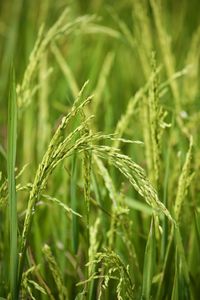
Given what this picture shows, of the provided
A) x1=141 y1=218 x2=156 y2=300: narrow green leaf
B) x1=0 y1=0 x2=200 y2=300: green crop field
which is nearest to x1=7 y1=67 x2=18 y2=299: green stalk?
x1=0 y1=0 x2=200 y2=300: green crop field

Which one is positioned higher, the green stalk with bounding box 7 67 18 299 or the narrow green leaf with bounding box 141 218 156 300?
the green stalk with bounding box 7 67 18 299

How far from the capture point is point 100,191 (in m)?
1.13

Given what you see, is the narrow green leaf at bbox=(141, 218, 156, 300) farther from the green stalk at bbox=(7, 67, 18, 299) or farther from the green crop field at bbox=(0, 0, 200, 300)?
the green stalk at bbox=(7, 67, 18, 299)

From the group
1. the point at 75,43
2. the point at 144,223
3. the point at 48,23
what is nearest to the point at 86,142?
the point at 144,223

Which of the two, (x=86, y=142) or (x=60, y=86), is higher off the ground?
(x=60, y=86)

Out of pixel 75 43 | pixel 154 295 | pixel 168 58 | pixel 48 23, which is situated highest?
pixel 48 23

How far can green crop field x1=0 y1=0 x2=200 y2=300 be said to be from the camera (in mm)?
836

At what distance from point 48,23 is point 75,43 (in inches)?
13.6

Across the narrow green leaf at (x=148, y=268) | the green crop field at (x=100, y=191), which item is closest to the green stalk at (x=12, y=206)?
the green crop field at (x=100, y=191)

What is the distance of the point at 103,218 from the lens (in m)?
1.15

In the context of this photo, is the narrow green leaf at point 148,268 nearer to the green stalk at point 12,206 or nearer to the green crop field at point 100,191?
the green crop field at point 100,191

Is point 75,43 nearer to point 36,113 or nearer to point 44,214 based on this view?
point 36,113

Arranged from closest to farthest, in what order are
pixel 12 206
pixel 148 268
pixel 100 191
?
pixel 12 206 < pixel 148 268 < pixel 100 191

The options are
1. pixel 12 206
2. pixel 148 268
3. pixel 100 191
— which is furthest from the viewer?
pixel 100 191
